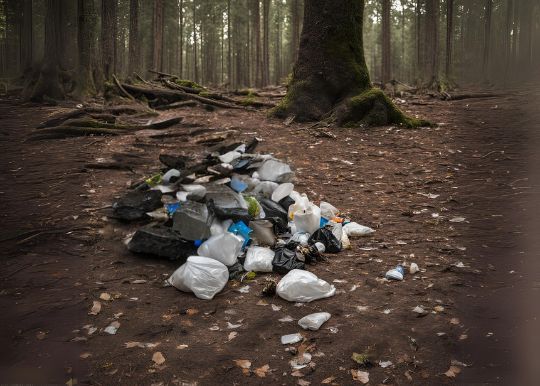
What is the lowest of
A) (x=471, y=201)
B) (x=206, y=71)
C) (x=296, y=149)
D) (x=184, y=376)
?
(x=184, y=376)

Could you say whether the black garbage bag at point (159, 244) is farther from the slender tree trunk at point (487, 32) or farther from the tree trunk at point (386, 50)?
the slender tree trunk at point (487, 32)

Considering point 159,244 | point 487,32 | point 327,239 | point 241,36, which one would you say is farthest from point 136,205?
point 241,36

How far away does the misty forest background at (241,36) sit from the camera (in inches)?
593

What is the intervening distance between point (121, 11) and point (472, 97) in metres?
24.9

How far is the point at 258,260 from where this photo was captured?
392 centimetres

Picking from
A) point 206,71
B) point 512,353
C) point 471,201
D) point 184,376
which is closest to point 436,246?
point 471,201

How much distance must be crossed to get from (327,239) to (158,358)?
7.08ft

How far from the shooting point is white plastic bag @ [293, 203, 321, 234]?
4504 millimetres

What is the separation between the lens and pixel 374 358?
2.62m

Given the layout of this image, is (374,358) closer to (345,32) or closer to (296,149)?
(296,149)

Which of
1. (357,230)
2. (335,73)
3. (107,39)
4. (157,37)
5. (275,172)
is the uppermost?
(157,37)

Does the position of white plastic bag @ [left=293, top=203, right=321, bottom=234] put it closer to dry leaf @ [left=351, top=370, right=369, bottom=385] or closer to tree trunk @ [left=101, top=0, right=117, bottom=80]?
dry leaf @ [left=351, top=370, right=369, bottom=385]

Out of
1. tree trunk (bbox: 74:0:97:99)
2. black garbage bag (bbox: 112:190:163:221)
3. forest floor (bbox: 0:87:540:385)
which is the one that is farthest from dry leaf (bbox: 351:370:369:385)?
tree trunk (bbox: 74:0:97:99)

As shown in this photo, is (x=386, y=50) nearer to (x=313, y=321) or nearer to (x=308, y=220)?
(x=308, y=220)
